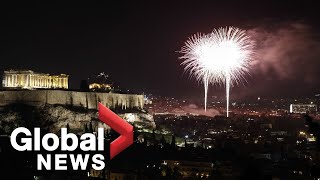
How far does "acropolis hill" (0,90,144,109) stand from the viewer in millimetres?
53250

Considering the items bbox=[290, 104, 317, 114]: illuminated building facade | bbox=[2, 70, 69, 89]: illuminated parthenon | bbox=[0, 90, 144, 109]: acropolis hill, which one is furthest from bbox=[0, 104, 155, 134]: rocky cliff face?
bbox=[290, 104, 317, 114]: illuminated building facade

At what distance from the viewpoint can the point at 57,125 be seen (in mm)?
48219

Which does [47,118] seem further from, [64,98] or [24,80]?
[24,80]

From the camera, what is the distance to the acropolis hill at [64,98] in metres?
53.2

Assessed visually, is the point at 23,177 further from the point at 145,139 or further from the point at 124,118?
the point at 124,118

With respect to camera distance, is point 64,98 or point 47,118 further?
point 64,98

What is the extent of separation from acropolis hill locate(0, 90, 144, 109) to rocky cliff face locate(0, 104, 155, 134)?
1.11 meters

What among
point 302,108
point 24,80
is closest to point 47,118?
point 24,80

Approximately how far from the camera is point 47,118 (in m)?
49.6

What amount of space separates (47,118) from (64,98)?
6.22 meters

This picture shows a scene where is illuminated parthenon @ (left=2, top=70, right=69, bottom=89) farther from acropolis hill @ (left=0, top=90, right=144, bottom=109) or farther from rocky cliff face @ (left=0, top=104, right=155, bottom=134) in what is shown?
rocky cliff face @ (left=0, top=104, right=155, bottom=134)

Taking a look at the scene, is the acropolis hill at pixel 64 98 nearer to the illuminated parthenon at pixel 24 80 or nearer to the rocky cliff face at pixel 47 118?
the rocky cliff face at pixel 47 118

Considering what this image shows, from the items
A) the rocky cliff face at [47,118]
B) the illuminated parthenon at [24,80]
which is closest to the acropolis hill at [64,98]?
the rocky cliff face at [47,118]

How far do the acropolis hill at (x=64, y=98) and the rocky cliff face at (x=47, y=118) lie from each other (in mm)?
1112
